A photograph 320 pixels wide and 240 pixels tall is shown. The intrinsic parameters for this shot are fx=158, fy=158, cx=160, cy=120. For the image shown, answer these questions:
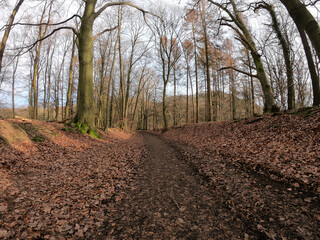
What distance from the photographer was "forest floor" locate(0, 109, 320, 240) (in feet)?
8.40

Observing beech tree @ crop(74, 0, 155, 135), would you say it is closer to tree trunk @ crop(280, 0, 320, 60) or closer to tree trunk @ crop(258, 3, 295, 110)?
tree trunk @ crop(280, 0, 320, 60)

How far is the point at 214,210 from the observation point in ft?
10.2

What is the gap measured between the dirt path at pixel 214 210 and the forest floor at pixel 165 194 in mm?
16

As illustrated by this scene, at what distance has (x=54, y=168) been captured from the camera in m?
4.83

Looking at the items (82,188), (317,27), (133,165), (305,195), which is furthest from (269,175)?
(82,188)

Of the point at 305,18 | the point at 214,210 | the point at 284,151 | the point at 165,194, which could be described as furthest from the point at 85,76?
the point at 284,151

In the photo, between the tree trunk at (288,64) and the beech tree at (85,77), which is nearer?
the tree trunk at (288,64)

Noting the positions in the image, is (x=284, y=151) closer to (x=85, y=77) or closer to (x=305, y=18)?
(x=305, y=18)

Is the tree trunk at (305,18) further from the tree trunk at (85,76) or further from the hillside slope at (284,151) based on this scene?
the tree trunk at (85,76)

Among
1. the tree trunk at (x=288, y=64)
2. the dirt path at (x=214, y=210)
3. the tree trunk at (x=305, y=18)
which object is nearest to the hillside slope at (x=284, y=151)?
the dirt path at (x=214, y=210)

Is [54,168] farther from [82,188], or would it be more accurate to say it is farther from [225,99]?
[225,99]

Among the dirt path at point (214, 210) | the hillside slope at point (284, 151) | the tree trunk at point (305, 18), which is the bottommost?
the dirt path at point (214, 210)

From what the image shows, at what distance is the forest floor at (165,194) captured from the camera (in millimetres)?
2561

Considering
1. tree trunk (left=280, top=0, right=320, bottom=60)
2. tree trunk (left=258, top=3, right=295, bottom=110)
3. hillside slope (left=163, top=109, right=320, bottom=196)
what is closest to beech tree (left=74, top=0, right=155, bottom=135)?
hillside slope (left=163, top=109, right=320, bottom=196)
